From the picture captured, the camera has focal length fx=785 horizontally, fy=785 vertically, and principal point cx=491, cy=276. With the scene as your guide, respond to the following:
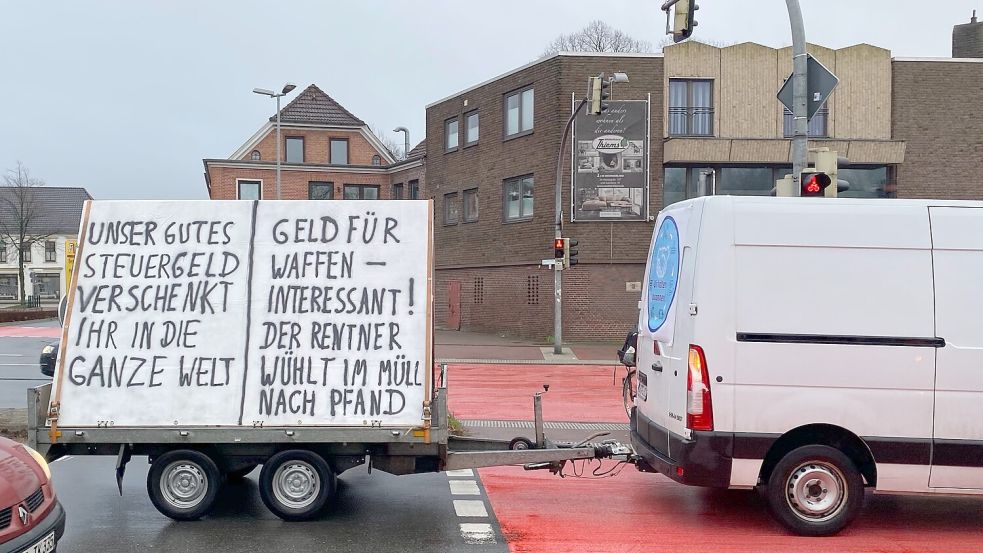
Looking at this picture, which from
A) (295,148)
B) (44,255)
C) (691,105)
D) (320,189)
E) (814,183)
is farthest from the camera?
(44,255)

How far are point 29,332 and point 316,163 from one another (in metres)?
16.7

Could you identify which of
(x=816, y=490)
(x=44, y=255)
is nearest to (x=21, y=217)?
(x=44, y=255)

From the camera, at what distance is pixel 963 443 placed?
5.68m

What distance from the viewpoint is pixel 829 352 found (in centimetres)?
568

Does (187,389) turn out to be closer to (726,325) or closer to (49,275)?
(726,325)

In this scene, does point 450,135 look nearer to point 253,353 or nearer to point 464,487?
point 464,487

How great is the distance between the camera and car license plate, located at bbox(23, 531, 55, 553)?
4372 millimetres

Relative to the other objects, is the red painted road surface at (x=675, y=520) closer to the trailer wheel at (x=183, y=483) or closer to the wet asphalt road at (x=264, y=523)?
the wet asphalt road at (x=264, y=523)

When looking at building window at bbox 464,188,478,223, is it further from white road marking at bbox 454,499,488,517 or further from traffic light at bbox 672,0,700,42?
white road marking at bbox 454,499,488,517

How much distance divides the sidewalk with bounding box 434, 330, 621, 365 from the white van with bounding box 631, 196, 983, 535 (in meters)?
14.5

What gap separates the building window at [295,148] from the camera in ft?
140

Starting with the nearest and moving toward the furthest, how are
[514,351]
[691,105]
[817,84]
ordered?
1. [817,84]
2. [514,351]
3. [691,105]

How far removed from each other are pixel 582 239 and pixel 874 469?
19.9m

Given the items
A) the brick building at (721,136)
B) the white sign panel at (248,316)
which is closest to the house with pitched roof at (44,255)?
the brick building at (721,136)
